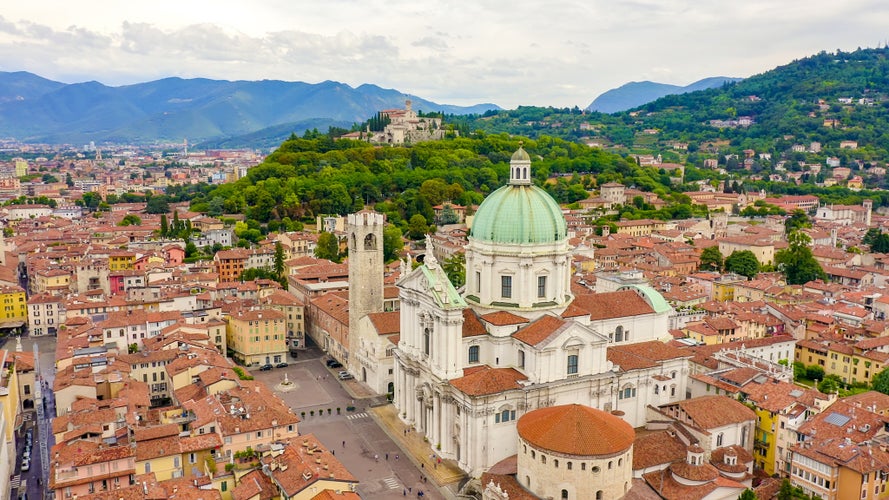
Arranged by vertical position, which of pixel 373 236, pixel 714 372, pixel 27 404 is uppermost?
pixel 373 236

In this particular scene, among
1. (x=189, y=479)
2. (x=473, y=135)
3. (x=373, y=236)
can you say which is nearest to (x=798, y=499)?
(x=189, y=479)

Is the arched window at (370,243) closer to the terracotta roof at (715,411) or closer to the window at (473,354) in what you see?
the window at (473,354)

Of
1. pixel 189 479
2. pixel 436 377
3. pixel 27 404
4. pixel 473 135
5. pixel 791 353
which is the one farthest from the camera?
pixel 473 135

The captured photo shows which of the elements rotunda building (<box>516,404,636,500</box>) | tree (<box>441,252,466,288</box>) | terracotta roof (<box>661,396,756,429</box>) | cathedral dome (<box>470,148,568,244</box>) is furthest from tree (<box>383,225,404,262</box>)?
rotunda building (<box>516,404,636,500</box>)

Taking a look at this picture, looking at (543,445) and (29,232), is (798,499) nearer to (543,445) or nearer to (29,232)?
(543,445)

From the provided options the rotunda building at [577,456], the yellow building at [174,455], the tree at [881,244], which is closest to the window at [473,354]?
the rotunda building at [577,456]

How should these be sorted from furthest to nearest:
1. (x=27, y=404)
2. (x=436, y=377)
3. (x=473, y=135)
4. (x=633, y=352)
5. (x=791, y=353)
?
1. (x=473, y=135)
2. (x=791, y=353)
3. (x=27, y=404)
4. (x=633, y=352)
5. (x=436, y=377)

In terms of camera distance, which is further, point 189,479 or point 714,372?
point 714,372

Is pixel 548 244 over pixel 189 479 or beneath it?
over
